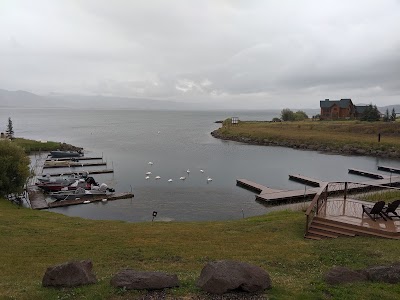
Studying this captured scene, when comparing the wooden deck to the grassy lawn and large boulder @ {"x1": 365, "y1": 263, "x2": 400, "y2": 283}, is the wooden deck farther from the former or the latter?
the grassy lawn

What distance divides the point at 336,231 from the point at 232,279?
9909 mm

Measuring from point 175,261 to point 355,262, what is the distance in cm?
697

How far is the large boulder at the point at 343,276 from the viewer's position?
10.1 meters

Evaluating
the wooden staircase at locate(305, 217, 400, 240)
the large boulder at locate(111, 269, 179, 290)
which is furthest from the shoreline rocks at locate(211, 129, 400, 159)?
the large boulder at locate(111, 269, 179, 290)

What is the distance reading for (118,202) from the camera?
122ft

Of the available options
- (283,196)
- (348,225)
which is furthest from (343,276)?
(283,196)

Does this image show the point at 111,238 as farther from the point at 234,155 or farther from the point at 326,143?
the point at 326,143

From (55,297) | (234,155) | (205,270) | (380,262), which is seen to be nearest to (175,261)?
(205,270)

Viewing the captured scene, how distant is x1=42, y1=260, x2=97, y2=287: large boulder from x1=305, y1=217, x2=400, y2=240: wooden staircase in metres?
11.6

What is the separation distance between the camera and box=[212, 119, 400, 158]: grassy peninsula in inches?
3082

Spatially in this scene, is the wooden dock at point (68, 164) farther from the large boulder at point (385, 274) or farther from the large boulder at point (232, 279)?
the large boulder at point (385, 274)

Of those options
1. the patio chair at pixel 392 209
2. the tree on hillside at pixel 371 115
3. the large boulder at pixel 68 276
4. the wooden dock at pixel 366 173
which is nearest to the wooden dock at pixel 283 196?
the wooden dock at pixel 366 173

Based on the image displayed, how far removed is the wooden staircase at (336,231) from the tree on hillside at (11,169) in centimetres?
2932

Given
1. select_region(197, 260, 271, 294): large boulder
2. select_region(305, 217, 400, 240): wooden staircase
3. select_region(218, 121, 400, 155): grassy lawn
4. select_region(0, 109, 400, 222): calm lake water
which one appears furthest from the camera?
select_region(218, 121, 400, 155): grassy lawn
